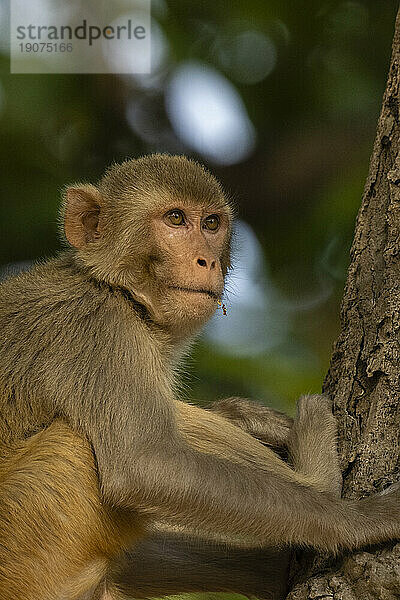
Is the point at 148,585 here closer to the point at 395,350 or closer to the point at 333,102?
the point at 395,350

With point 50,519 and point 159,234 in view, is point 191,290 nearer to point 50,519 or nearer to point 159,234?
point 159,234

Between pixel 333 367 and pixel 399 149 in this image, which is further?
pixel 333 367

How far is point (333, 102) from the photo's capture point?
25.5ft

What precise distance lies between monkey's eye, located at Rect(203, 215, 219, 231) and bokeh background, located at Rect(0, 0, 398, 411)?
8.79ft

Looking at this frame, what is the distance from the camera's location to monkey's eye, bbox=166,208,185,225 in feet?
14.8

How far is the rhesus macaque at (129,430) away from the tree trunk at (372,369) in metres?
0.10

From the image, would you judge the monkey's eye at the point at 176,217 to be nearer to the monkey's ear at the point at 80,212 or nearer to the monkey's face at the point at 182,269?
the monkey's face at the point at 182,269

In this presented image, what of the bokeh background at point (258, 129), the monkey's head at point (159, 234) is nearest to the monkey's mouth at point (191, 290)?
the monkey's head at point (159, 234)

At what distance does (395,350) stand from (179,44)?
14.9 feet

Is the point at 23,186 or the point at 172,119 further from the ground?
the point at 172,119

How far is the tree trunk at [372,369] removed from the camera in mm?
3605

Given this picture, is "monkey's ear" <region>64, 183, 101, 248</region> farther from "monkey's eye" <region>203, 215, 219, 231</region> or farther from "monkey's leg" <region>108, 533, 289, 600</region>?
"monkey's leg" <region>108, 533, 289, 600</region>

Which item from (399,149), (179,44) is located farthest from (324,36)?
(399,149)

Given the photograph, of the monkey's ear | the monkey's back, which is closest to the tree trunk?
the monkey's back
